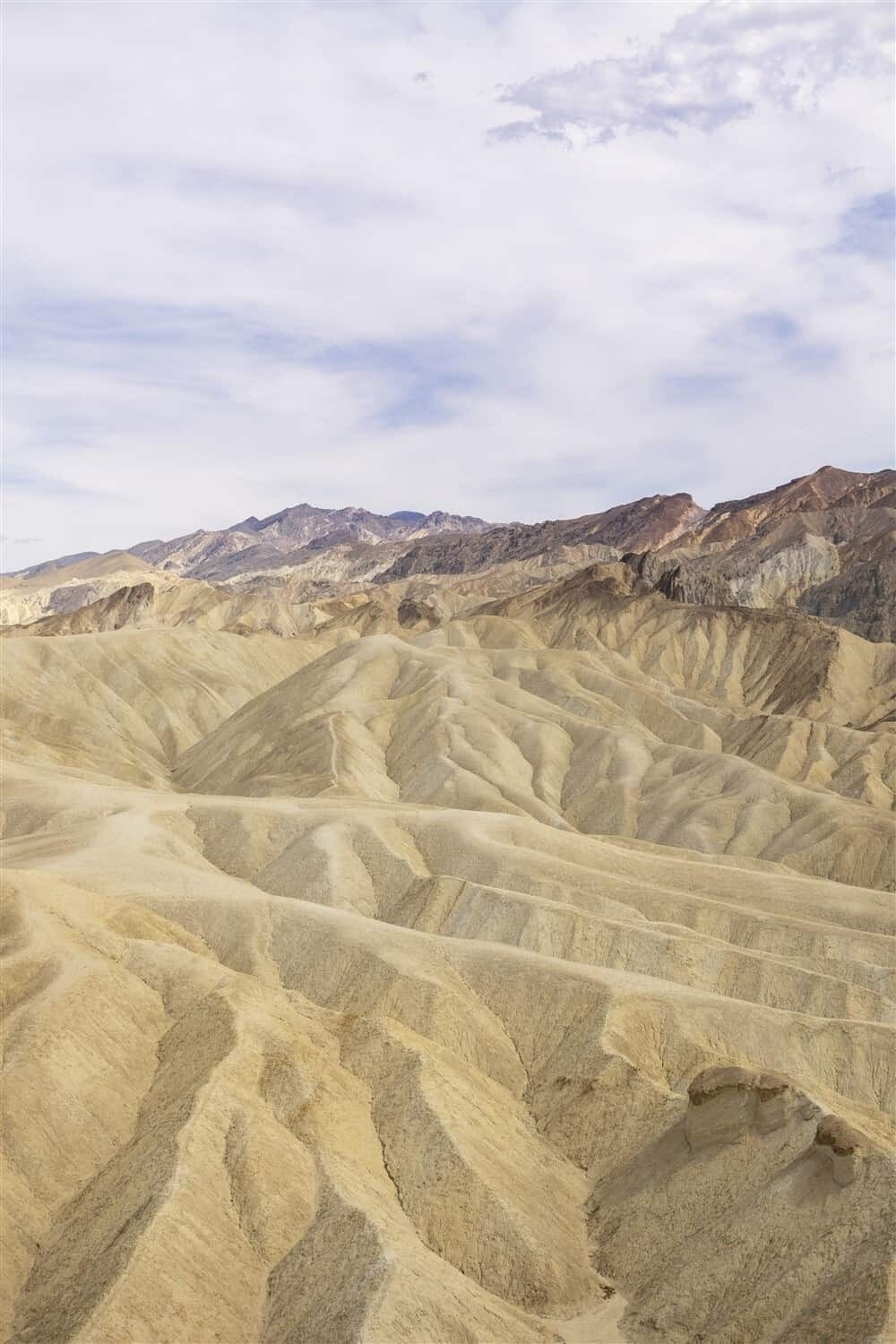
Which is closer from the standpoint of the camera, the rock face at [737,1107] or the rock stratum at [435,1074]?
the rock stratum at [435,1074]

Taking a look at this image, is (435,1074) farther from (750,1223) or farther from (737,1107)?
(750,1223)

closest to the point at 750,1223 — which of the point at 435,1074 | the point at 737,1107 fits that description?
the point at 737,1107

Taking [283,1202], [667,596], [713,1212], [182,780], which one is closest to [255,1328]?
[283,1202]

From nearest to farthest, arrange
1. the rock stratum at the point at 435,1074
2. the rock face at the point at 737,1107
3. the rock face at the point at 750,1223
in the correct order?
the rock face at the point at 750,1223 → the rock stratum at the point at 435,1074 → the rock face at the point at 737,1107

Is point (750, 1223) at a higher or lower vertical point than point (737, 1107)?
lower

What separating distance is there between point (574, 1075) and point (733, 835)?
2028 inches

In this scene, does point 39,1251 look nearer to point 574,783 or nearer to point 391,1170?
point 391,1170

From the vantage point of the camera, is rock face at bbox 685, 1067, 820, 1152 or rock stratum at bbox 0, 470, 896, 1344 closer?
rock stratum at bbox 0, 470, 896, 1344

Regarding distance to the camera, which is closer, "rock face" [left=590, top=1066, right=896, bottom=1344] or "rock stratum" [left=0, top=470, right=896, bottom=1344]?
"rock face" [left=590, top=1066, right=896, bottom=1344]

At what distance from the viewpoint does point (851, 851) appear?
273ft

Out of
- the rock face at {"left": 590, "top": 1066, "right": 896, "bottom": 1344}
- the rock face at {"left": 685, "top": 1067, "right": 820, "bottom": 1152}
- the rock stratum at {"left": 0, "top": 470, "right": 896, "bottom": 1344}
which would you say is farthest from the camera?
the rock face at {"left": 685, "top": 1067, "right": 820, "bottom": 1152}

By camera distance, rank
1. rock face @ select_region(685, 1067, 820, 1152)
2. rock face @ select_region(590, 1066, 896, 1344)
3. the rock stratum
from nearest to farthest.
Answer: rock face @ select_region(590, 1066, 896, 1344), the rock stratum, rock face @ select_region(685, 1067, 820, 1152)

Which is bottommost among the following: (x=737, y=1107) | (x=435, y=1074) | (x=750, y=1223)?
(x=750, y=1223)

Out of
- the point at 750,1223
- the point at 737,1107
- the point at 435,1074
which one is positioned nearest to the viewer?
the point at 750,1223
